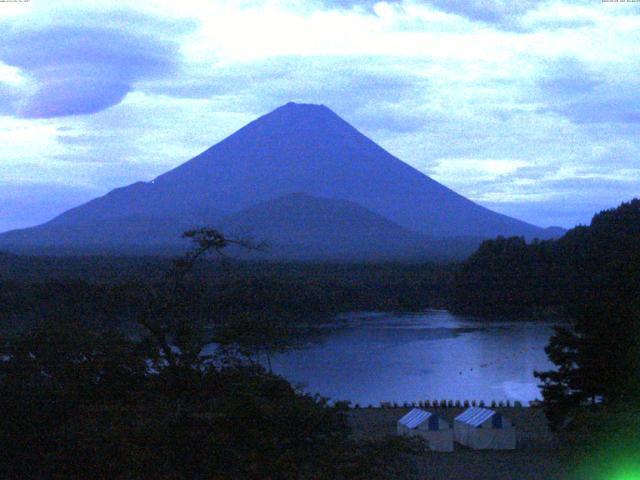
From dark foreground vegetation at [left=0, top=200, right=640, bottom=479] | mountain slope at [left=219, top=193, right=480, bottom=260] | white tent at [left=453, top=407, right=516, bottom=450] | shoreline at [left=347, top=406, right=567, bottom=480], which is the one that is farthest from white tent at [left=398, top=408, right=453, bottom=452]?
mountain slope at [left=219, top=193, right=480, bottom=260]

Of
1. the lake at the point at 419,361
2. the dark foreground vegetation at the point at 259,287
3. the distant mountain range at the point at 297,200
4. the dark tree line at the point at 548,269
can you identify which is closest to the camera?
the dark foreground vegetation at the point at 259,287

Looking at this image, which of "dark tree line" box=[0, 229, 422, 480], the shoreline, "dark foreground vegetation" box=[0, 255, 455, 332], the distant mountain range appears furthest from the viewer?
the distant mountain range

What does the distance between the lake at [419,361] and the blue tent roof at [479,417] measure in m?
2.18

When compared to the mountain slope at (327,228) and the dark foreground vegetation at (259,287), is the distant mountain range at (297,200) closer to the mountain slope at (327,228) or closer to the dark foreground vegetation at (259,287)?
the mountain slope at (327,228)

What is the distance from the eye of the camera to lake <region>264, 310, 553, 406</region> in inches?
520

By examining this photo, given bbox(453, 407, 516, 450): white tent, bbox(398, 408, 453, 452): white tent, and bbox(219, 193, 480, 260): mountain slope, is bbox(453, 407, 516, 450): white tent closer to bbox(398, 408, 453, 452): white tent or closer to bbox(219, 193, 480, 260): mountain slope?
bbox(398, 408, 453, 452): white tent

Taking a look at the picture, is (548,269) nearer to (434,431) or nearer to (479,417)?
(479,417)

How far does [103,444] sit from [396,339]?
16.0 meters

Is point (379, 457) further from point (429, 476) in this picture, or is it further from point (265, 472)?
point (429, 476)

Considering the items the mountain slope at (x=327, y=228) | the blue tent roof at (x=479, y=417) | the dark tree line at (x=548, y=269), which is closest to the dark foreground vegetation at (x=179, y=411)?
the blue tent roof at (x=479, y=417)

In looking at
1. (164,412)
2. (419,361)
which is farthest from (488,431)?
(419,361)

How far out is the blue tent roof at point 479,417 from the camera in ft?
28.0

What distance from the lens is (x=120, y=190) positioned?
87.6 m

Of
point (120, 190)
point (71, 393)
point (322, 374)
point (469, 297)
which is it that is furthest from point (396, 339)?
point (120, 190)
